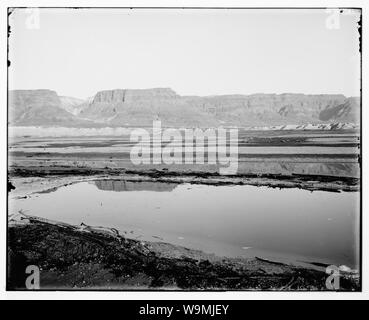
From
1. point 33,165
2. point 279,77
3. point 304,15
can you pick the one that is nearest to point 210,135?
point 279,77

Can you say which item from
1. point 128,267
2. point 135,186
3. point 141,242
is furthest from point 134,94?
point 128,267

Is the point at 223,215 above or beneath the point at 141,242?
above

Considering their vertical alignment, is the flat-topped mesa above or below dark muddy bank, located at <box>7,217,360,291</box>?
above

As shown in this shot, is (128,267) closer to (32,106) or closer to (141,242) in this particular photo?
(141,242)

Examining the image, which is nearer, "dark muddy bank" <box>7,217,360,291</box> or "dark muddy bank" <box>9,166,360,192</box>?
"dark muddy bank" <box>7,217,360,291</box>

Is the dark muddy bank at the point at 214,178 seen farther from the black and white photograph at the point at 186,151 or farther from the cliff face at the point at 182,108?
the cliff face at the point at 182,108

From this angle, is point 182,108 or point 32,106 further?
point 182,108

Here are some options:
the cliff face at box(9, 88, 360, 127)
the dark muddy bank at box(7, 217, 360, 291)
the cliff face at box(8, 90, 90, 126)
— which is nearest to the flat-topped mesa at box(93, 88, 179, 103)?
the cliff face at box(9, 88, 360, 127)

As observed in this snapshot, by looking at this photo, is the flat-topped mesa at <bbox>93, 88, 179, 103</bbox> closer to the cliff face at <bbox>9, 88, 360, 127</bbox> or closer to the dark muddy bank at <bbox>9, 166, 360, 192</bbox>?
the cliff face at <bbox>9, 88, 360, 127</bbox>
